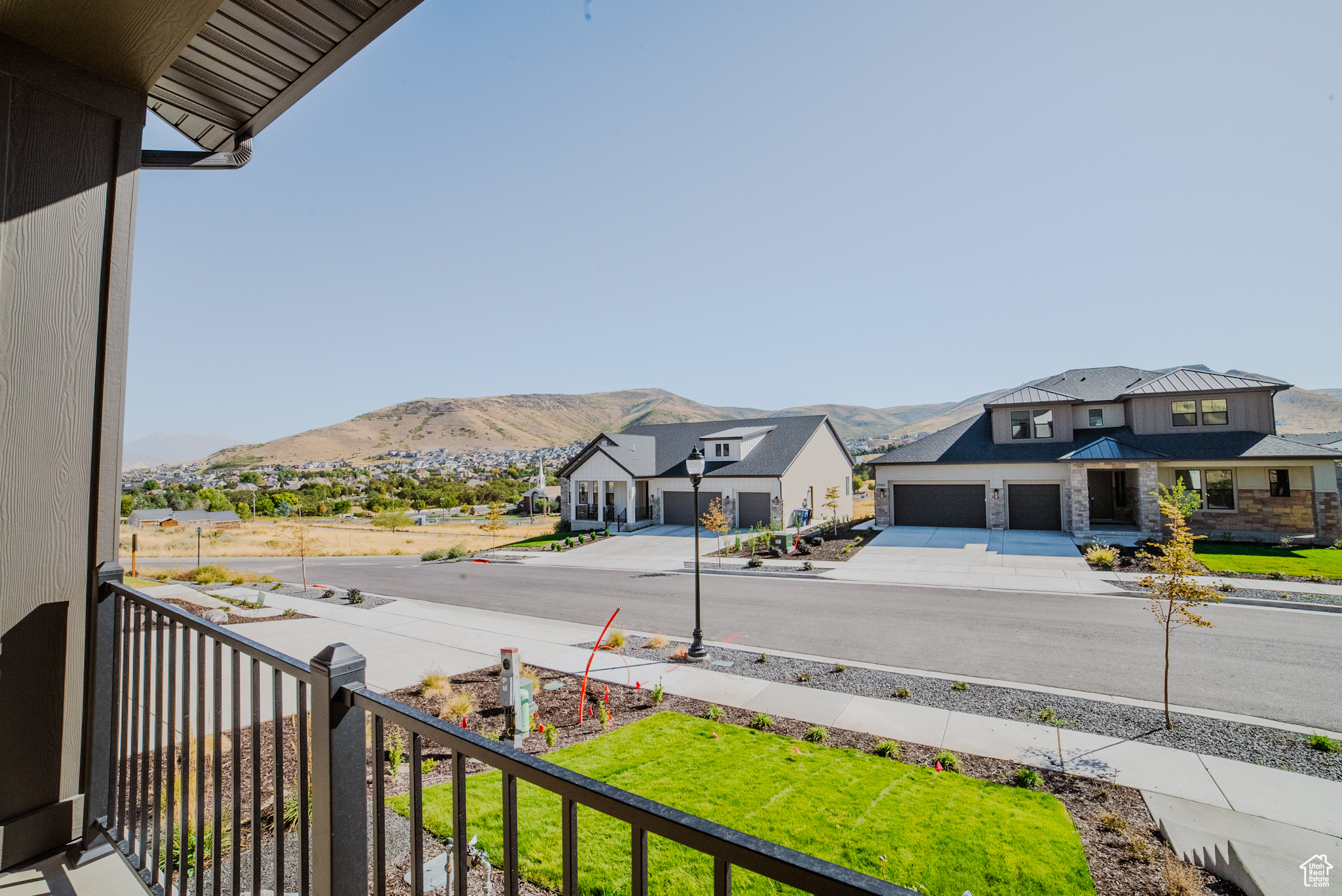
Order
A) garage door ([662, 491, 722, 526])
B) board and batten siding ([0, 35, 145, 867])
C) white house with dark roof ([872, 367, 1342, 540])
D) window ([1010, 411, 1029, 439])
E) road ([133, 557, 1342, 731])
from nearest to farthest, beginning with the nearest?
board and batten siding ([0, 35, 145, 867]) < road ([133, 557, 1342, 731]) < white house with dark roof ([872, 367, 1342, 540]) < window ([1010, 411, 1029, 439]) < garage door ([662, 491, 722, 526])

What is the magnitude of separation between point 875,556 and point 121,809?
21.0 m

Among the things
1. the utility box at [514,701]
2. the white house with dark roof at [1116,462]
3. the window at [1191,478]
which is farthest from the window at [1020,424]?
the utility box at [514,701]

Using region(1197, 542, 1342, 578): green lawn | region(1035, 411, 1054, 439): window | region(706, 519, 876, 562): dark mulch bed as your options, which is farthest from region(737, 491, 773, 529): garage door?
region(1197, 542, 1342, 578): green lawn

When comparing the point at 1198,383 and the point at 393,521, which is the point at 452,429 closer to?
the point at 393,521

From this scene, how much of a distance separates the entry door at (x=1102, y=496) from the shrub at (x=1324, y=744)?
22.4 metres

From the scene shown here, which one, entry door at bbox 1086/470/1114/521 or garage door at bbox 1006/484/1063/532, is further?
entry door at bbox 1086/470/1114/521

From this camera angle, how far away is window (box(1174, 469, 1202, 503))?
74.4 ft

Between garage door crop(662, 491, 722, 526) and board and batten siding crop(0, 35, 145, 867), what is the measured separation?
1150 inches

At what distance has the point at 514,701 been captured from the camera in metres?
7.10

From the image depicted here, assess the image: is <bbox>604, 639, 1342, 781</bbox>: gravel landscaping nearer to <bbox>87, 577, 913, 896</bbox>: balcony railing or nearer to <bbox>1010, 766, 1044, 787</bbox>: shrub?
<bbox>1010, 766, 1044, 787</bbox>: shrub

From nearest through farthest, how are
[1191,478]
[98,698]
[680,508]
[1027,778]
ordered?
[98,698] → [1027,778] → [1191,478] → [680,508]

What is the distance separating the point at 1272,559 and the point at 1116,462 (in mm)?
5637

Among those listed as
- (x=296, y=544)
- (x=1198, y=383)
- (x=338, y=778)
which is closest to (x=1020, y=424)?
(x=1198, y=383)

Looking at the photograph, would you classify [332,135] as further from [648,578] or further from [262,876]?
[648,578]
